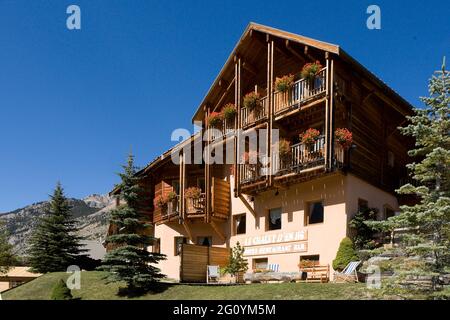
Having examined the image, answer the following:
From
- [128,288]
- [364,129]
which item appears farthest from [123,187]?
[364,129]

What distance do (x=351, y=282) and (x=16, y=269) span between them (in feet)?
127

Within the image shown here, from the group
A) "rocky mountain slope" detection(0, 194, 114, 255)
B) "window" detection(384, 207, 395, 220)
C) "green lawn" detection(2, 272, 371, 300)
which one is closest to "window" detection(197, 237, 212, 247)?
"green lawn" detection(2, 272, 371, 300)

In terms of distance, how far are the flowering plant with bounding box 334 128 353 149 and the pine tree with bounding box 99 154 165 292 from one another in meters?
8.88

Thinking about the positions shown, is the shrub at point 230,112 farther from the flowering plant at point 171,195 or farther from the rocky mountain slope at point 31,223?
the rocky mountain slope at point 31,223

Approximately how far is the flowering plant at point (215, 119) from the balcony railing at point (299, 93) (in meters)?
4.28

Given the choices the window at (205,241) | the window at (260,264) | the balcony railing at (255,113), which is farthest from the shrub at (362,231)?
the window at (205,241)

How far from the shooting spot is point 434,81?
14.2 m

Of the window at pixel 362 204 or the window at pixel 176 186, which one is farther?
the window at pixel 176 186

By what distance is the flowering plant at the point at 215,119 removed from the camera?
89.5ft

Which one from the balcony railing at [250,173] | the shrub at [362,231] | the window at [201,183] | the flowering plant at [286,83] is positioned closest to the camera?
the shrub at [362,231]

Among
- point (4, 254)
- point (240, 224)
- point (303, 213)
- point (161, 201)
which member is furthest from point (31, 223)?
point (303, 213)

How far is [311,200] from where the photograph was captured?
22406 millimetres

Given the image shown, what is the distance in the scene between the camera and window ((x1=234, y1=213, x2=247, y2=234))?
26.6 meters

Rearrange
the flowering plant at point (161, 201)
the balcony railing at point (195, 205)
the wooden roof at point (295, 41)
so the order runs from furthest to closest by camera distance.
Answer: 1. the flowering plant at point (161, 201)
2. the balcony railing at point (195, 205)
3. the wooden roof at point (295, 41)
